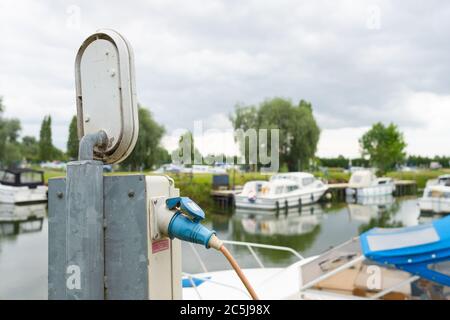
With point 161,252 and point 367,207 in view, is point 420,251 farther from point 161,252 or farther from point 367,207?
point 367,207

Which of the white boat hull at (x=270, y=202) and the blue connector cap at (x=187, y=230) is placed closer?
the blue connector cap at (x=187, y=230)

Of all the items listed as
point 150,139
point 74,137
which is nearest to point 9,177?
point 150,139

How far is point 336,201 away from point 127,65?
32.3 meters

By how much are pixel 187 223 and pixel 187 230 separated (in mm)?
19

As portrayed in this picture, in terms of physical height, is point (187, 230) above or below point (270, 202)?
above

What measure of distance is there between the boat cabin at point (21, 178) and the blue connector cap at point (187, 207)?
28495 mm

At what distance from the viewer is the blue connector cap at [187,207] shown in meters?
1.07

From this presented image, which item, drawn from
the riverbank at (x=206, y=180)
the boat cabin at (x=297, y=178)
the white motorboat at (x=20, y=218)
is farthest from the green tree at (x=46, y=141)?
the boat cabin at (x=297, y=178)

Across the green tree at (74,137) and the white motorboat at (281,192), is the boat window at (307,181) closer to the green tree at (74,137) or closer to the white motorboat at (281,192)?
the white motorboat at (281,192)

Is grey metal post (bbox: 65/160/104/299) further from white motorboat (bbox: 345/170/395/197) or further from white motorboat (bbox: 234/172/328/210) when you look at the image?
white motorboat (bbox: 345/170/395/197)

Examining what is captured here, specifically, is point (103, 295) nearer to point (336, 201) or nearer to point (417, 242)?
point (417, 242)

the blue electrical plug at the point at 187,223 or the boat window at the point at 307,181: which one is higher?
the blue electrical plug at the point at 187,223

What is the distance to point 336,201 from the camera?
31906 mm

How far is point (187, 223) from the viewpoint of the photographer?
109cm
